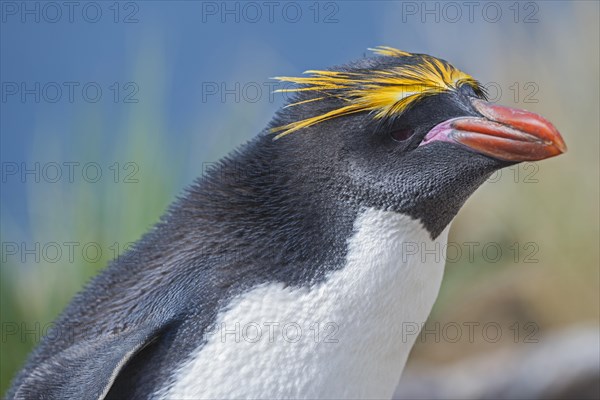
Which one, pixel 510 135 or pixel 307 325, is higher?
pixel 510 135

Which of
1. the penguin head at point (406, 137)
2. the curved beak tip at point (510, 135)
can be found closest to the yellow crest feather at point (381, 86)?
the penguin head at point (406, 137)

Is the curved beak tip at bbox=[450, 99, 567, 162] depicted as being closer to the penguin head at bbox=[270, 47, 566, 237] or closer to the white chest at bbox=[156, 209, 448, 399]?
the penguin head at bbox=[270, 47, 566, 237]

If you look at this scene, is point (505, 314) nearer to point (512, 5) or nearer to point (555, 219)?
point (555, 219)

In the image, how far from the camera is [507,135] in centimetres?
160

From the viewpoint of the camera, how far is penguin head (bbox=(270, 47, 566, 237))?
1.64m

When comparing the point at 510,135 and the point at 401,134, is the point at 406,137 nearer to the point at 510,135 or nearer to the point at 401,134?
the point at 401,134

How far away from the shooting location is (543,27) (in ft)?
17.9

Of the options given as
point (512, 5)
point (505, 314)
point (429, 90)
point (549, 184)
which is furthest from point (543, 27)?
point (429, 90)

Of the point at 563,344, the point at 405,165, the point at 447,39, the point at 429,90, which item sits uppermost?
the point at 429,90

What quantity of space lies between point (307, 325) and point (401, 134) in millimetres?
398

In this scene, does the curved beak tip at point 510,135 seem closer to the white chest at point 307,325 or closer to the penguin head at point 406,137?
the penguin head at point 406,137

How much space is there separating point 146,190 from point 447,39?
213 centimetres

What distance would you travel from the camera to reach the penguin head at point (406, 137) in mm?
1639

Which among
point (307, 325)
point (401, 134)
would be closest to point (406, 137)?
point (401, 134)
